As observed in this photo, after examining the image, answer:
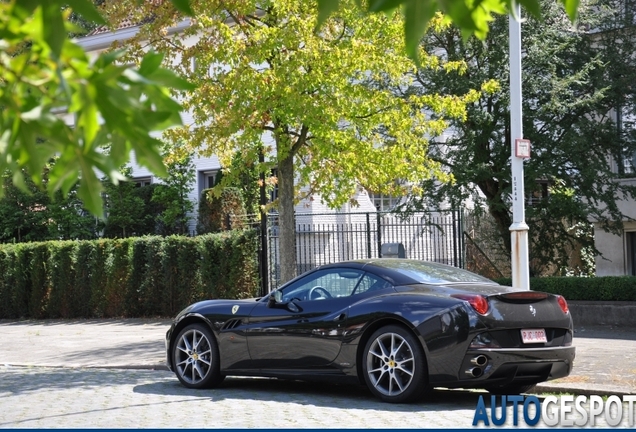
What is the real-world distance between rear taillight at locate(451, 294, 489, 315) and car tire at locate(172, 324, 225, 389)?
10.5ft

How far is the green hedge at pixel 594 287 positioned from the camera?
714 inches

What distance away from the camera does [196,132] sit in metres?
16.6

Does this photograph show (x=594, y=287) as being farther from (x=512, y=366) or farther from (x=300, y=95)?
(x=512, y=366)

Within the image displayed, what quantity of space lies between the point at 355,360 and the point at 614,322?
30.1 ft

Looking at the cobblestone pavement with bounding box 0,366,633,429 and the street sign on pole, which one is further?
the street sign on pole

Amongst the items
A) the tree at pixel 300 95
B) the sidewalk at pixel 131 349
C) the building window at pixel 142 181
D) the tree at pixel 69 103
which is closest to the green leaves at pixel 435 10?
the tree at pixel 69 103

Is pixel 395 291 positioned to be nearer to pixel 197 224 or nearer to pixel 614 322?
pixel 614 322

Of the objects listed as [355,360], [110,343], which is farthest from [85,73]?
[110,343]

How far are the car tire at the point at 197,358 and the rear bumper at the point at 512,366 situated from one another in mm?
3105

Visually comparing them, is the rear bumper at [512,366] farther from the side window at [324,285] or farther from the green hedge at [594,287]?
the green hedge at [594,287]

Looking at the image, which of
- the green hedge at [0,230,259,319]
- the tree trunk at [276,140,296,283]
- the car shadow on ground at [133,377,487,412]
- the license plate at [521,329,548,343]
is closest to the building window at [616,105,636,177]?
the green hedge at [0,230,259,319]

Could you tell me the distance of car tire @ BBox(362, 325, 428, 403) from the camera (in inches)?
367

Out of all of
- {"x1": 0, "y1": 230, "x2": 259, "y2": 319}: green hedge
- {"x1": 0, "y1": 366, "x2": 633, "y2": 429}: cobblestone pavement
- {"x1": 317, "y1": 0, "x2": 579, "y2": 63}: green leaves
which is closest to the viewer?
{"x1": 317, "y1": 0, "x2": 579, "y2": 63}: green leaves

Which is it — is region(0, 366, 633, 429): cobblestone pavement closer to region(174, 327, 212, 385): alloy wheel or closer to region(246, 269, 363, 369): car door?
region(174, 327, 212, 385): alloy wheel
